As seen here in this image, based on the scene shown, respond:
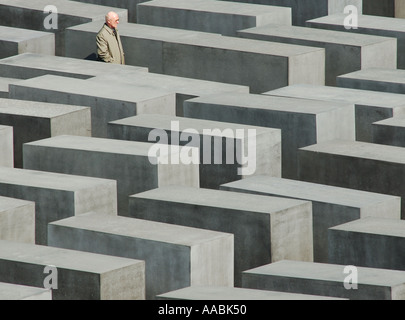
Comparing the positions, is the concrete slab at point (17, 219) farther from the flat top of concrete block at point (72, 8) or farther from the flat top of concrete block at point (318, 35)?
the flat top of concrete block at point (72, 8)

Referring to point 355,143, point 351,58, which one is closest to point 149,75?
point 351,58

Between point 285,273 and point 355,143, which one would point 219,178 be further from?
point 285,273

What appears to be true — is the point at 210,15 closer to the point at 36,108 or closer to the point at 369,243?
the point at 36,108

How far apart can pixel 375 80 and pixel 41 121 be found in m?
4.78

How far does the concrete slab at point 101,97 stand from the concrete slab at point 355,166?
2557 millimetres

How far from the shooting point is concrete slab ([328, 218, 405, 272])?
1045 cm

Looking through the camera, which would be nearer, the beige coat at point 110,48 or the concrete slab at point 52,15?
the beige coat at point 110,48

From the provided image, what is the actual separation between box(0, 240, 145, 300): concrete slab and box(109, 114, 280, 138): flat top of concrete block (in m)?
3.24

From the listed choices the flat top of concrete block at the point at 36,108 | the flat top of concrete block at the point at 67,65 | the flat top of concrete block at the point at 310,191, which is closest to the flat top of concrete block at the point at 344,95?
the flat top of concrete block at the point at 67,65

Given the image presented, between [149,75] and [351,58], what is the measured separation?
3.05 metres

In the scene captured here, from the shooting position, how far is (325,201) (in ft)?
37.6

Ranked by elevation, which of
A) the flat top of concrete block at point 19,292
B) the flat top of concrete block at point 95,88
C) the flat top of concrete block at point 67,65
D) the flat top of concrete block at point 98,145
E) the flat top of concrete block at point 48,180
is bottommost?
A: the flat top of concrete block at point 19,292

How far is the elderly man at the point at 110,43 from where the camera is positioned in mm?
16641

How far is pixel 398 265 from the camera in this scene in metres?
10.5
